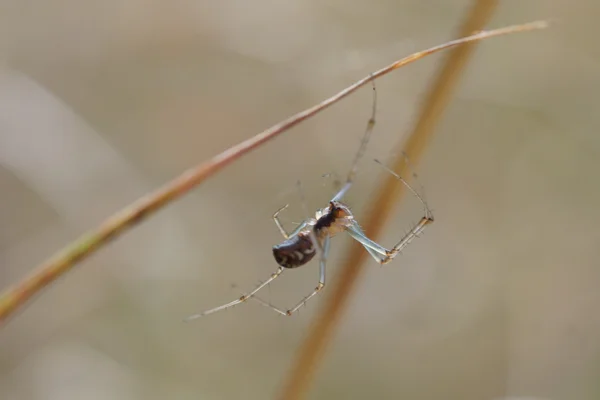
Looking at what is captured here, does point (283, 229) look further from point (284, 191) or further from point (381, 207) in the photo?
point (284, 191)

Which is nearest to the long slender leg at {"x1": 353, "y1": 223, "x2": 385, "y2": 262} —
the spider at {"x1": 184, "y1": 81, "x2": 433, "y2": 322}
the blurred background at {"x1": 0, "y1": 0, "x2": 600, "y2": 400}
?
the spider at {"x1": 184, "y1": 81, "x2": 433, "y2": 322}

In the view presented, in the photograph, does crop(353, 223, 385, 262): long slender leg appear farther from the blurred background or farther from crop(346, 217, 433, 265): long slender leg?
the blurred background

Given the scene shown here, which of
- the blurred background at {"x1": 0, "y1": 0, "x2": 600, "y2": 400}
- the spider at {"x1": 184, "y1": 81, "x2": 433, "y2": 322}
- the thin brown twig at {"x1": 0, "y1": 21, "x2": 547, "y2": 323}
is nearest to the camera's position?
the thin brown twig at {"x1": 0, "y1": 21, "x2": 547, "y2": 323}

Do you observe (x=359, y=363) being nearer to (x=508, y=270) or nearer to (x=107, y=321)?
(x=508, y=270)

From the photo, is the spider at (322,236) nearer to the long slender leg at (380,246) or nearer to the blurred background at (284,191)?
the long slender leg at (380,246)

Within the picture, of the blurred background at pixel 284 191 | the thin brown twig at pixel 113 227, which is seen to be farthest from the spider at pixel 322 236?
the blurred background at pixel 284 191
